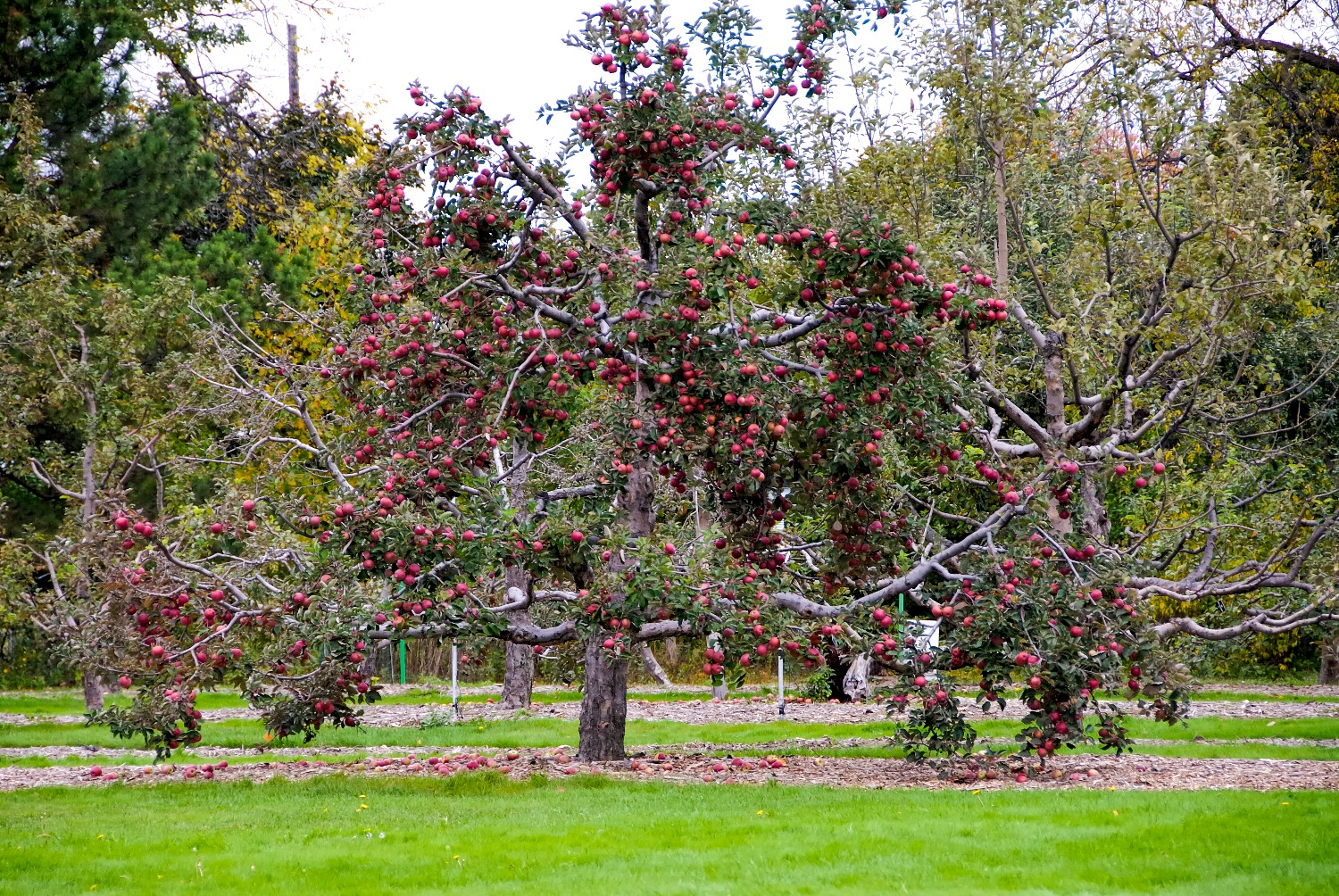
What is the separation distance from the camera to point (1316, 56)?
1708 cm

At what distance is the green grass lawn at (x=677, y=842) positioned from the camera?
6.45m

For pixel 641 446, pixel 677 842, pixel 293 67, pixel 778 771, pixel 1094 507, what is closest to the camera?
pixel 677 842

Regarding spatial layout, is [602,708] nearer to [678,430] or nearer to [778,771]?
[778,771]

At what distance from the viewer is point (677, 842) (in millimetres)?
7418

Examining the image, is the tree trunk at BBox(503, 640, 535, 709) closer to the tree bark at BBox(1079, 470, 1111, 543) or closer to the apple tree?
the apple tree

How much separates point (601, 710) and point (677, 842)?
150 inches

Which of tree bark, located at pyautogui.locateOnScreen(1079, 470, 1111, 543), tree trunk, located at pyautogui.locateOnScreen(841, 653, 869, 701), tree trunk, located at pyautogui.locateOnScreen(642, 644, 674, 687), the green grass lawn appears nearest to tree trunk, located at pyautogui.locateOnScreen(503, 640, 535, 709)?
tree trunk, located at pyautogui.locateOnScreen(642, 644, 674, 687)

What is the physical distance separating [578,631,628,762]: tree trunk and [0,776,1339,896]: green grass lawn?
4.59 feet

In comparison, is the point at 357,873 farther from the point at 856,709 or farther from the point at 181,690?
the point at 856,709

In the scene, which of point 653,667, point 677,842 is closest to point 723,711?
point 653,667

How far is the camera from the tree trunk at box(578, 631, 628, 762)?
11180 mm

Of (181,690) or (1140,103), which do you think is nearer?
(181,690)

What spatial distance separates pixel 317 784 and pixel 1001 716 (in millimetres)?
8396

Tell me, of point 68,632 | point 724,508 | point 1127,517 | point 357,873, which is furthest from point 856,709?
point 357,873
